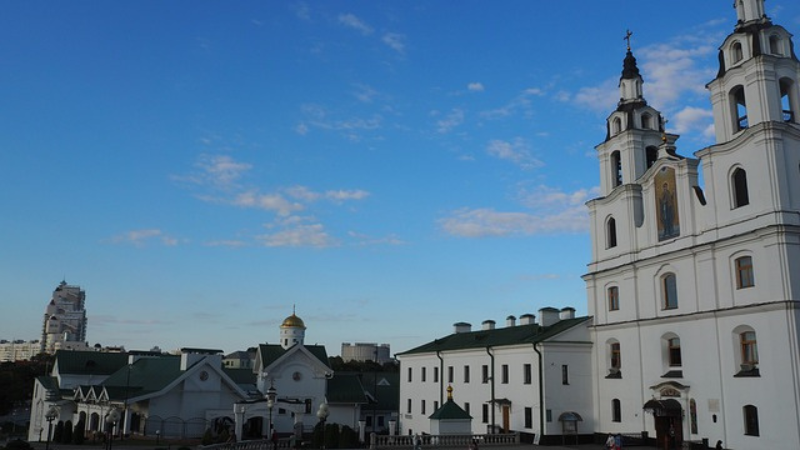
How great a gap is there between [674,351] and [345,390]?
88.3 ft

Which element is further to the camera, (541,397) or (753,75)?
(541,397)

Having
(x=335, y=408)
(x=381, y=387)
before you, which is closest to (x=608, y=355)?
(x=335, y=408)

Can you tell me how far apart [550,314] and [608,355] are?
5930mm

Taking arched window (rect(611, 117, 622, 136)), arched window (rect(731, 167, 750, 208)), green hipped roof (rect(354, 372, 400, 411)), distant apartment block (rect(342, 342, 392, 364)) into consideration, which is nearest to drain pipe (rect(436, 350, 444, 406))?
green hipped roof (rect(354, 372, 400, 411))

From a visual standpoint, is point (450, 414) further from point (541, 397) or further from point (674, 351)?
point (674, 351)

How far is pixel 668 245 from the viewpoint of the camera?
32.3 m

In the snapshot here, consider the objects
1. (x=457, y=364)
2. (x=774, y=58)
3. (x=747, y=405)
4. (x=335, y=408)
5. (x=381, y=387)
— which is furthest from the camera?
(x=381, y=387)

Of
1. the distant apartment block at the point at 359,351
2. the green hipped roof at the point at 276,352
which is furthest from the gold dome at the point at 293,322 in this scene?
the distant apartment block at the point at 359,351

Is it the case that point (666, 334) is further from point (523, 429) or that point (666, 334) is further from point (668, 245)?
point (523, 429)

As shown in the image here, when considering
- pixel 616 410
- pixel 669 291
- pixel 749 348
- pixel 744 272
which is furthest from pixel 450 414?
pixel 744 272

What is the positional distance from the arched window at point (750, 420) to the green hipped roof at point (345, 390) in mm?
29943

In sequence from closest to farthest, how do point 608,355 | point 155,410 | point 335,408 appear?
point 608,355
point 155,410
point 335,408

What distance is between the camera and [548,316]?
4175cm

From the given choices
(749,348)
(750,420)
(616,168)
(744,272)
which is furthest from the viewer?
(616,168)
